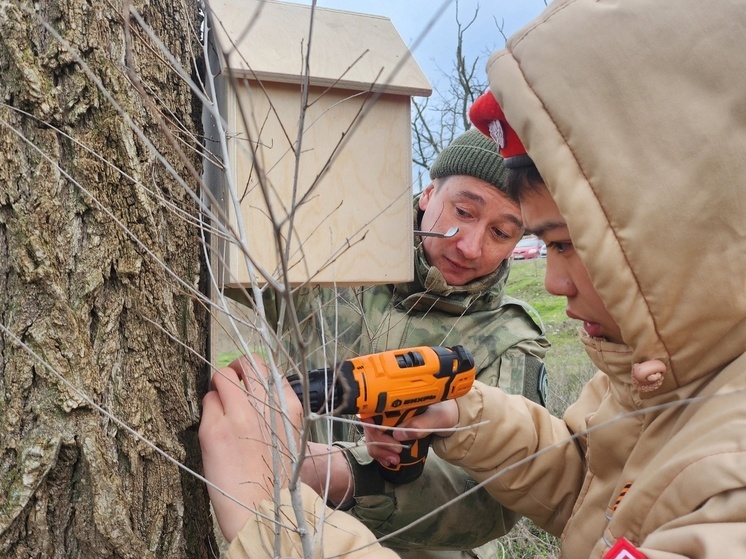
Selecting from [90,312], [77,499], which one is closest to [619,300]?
[90,312]

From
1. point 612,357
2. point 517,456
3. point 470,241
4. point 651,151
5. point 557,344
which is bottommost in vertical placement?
point 557,344

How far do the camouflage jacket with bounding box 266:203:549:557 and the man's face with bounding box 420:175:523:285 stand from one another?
0.07 meters

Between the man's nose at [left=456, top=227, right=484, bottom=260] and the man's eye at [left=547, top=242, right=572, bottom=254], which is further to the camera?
the man's nose at [left=456, top=227, right=484, bottom=260]

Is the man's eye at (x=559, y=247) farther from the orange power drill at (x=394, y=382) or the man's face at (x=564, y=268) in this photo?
the orange power drill at (x=394, y=382)

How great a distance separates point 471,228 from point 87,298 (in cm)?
147

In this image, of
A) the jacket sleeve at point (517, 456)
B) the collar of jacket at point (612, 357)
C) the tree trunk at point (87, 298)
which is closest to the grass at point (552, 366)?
the jacket sleeve at point (517, 456)

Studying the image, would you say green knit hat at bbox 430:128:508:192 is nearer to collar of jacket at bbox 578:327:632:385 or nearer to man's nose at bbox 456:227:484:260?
man's nose at bbox 456:227:484:260

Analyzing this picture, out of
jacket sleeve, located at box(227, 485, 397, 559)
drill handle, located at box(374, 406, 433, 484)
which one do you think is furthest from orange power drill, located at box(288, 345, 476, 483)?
jacket sleeve, located at box(227, 485, 397, 559)

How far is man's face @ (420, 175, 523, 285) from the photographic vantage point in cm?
238

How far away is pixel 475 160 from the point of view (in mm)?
2406

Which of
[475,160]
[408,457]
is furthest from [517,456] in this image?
[475,160]

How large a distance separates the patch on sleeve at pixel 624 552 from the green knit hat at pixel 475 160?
1.49 metres

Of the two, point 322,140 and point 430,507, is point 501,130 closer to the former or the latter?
point 322,140

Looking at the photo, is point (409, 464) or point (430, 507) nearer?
point (409, 464)
